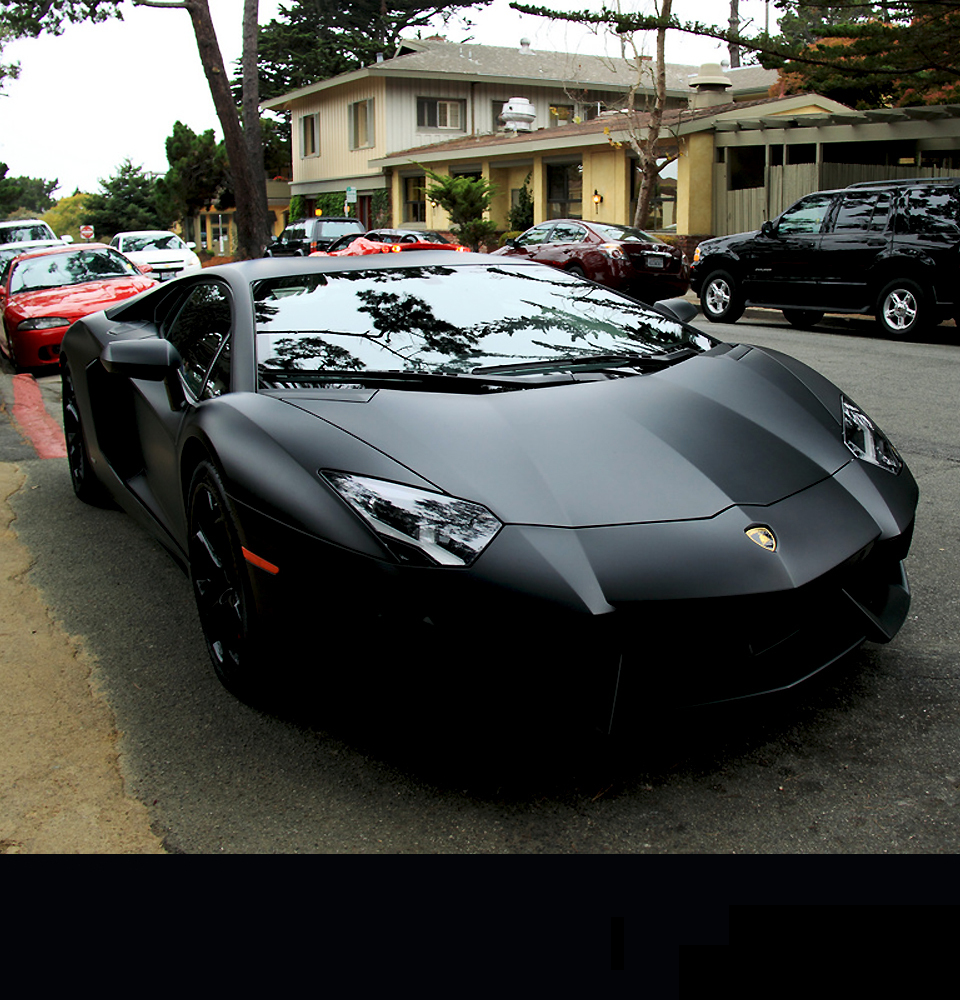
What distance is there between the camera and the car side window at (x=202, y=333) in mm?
3625

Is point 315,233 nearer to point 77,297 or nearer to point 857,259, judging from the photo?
point 77,297

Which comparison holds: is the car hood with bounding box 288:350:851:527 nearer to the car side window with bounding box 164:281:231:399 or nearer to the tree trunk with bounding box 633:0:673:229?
the car side window with bounding box 164:281:231:399

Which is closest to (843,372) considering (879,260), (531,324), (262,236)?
(879,260)

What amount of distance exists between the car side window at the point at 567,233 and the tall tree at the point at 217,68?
9.73m

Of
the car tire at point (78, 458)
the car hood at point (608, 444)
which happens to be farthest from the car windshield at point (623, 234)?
the car hood at point (608, 444)

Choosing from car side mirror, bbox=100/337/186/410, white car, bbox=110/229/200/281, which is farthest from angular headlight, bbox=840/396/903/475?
white car, bbox=110/229/200/281

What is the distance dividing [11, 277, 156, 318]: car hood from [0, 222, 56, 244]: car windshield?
1723 cm

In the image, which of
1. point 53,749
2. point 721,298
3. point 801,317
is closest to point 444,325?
point 53,749

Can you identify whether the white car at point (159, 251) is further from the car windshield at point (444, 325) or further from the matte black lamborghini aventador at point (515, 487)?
the matte black lamborghini aventador at point (515, 487)

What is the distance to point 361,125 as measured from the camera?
38.6 meters

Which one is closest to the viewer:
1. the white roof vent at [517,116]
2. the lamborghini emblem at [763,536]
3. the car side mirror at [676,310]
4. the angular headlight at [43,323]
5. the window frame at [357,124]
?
the lamborghini emblem at [763,536]
